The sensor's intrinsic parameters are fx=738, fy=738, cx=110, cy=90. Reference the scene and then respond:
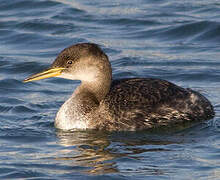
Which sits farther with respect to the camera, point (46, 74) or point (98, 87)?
point (98, 87)

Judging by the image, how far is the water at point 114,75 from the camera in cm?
Result: 940

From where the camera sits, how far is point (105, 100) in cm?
1117

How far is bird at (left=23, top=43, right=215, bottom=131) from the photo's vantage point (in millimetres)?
11023

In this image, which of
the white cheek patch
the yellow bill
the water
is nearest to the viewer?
the water

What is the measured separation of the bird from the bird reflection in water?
0.68ft

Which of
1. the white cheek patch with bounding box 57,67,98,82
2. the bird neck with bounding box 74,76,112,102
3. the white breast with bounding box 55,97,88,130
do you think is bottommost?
the white breast with bounding box 55,97,88,130

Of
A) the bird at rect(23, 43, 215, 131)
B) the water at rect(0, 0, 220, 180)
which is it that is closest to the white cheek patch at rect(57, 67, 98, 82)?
the bird at rect(23, 43, 215, 131)

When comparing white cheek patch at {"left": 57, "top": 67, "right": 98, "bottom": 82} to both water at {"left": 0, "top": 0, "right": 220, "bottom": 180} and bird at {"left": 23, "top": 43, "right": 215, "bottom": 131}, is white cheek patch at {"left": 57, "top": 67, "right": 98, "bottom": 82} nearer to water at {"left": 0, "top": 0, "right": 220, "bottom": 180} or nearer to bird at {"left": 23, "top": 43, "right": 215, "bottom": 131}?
bird at {"left": 23, "top": 43, "right": 215, "bottom": 131}

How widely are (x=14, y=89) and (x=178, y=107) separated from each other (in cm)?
350

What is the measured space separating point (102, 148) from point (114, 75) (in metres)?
4.33

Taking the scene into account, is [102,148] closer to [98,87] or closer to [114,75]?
[98,87]

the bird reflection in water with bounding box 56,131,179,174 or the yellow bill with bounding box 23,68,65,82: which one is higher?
the yellow bill with bounding box 23,68,65,82

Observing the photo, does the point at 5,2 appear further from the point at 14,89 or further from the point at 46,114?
the point at 46,114

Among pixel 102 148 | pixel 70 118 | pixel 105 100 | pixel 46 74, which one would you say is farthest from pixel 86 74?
pixel 102 148
